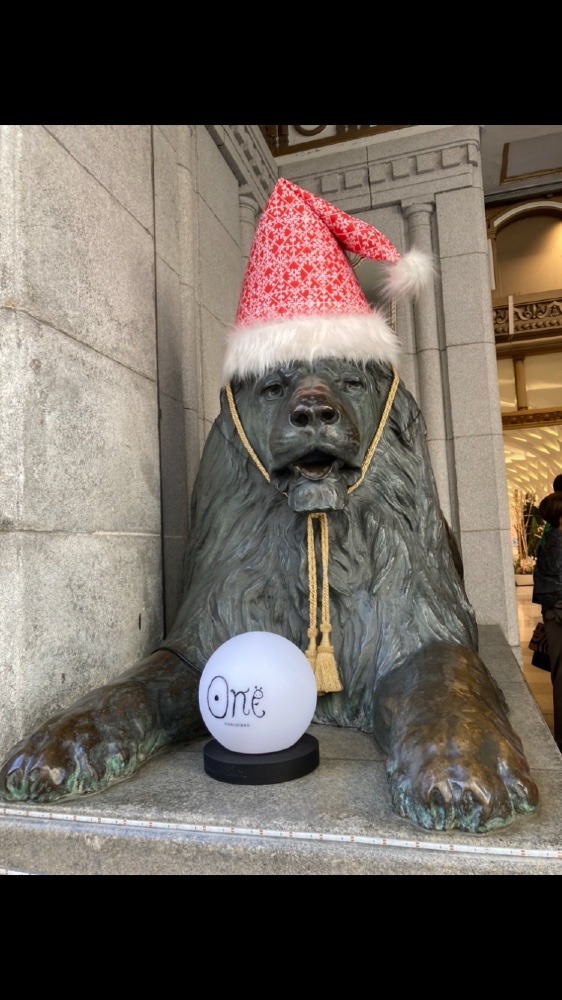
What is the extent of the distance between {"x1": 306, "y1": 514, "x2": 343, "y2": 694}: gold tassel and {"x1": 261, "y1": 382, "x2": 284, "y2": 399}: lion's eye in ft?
1.08

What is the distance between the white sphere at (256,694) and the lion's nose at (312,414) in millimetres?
482

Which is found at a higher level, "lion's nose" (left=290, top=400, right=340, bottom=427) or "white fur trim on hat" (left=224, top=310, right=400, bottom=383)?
"white fur trim on hat" (left=224, top=310, right=400, bottom=383)

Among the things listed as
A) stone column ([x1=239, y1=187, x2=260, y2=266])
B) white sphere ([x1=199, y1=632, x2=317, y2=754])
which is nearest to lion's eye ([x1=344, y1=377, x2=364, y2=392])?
white sphere ([x1=199, y1=632, x2=317, y2=754])

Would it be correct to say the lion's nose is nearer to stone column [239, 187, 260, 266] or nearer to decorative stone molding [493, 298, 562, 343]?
stone column [239, 187, 260, 266]

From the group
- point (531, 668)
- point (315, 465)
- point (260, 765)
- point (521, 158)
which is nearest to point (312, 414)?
point (315, 465)

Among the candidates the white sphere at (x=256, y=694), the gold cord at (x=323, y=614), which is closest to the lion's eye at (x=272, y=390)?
the gold cord at (x=323, y=614)

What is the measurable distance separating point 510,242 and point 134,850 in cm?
640

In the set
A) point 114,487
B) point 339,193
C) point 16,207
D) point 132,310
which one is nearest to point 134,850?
point 114,487

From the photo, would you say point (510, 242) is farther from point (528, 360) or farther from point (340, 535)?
point (340, 535)

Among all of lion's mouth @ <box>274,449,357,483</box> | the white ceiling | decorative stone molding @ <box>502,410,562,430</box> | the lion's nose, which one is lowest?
lion's mouth @ <box>274,449,357,483</box>

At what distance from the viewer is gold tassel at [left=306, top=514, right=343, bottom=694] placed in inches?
60.6

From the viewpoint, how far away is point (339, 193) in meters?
3.90

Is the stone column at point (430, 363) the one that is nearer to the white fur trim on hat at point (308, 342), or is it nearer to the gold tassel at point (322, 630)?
the white fur trim on hat at point (308, 342)

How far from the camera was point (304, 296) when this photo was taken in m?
1.72
